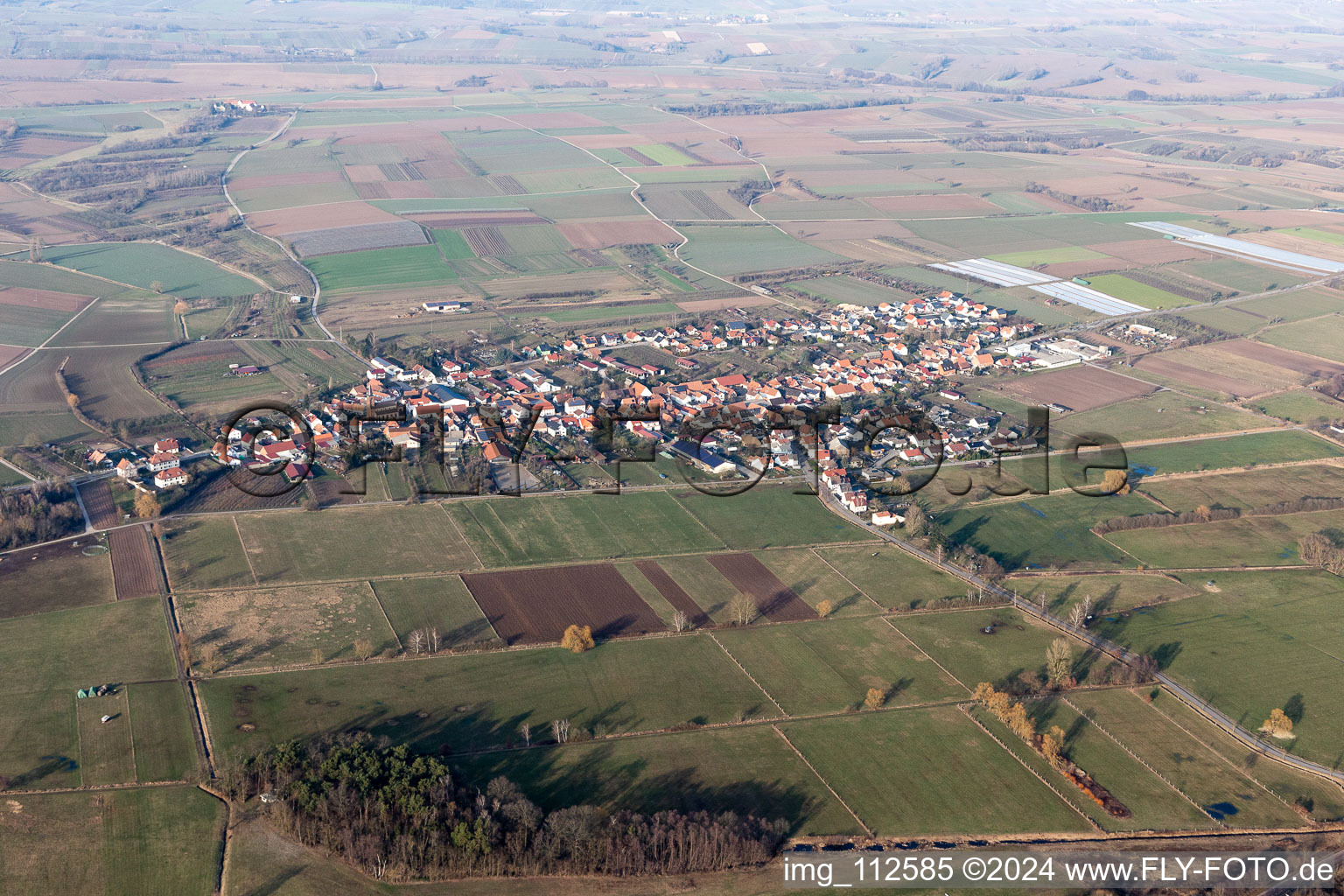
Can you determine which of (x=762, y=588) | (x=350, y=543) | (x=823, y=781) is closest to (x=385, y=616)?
(x=350, y=543)

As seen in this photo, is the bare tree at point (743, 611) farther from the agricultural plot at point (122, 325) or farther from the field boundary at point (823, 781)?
the agricultural plot at point (122, 325)

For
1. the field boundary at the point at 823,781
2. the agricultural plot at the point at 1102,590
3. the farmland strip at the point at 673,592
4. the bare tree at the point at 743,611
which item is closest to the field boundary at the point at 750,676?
the field boundary at the point at 823,781

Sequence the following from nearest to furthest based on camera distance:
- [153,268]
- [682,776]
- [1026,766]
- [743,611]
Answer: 1. [682,776]
2. [1026,766]
3. [743,611]
4. [153,268]

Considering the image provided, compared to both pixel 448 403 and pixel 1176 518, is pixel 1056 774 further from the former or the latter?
pixel 448 403

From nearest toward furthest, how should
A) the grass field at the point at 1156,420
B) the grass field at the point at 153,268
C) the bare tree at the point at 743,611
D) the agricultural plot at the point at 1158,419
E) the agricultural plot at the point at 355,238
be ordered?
the bare tree at the point at 743,611 < the grass field at the point at 1156,420 < the agricultural plot at the point at 1158,419 < the grass field at the point at 153,268 < the agricultural plot at the point at 355,238

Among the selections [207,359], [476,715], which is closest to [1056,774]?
[476,715]

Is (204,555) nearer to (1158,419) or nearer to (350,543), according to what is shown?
(350,543)

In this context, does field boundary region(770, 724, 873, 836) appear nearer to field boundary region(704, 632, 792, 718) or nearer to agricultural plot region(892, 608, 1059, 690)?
field boundary region(704, 632, 792, 718)
